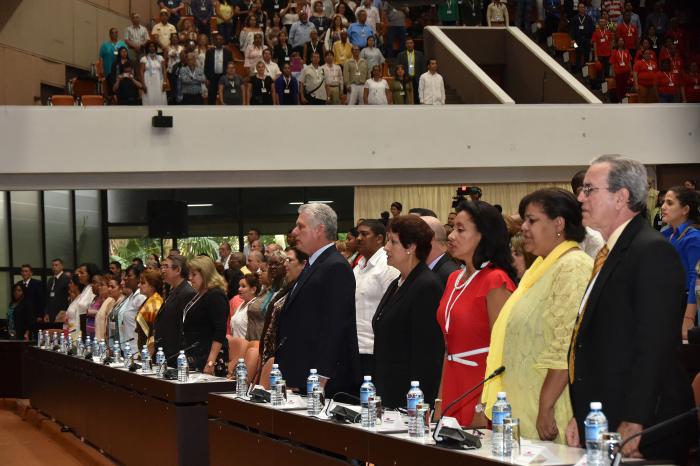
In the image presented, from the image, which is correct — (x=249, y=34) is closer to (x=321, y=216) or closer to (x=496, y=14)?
(x=496, y=14)

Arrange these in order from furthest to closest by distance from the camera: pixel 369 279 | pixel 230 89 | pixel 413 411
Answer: pixel 230 89 → pixel 369 279 → pixel 413 411

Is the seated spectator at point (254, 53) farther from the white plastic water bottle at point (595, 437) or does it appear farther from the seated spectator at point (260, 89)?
the white plastic water bottle at point (595, 437)

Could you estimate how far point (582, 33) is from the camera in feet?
59.3

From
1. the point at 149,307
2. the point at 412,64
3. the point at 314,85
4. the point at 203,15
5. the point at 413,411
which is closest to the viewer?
the point at 413,411

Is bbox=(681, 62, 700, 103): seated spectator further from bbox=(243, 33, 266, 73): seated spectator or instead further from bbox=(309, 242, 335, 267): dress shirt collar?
bbox=(309, 242, 335, 267): dress shirt collar

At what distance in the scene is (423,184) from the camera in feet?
52.7

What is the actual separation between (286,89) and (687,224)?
33.2ft

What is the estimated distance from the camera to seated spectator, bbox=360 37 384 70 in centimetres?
1612

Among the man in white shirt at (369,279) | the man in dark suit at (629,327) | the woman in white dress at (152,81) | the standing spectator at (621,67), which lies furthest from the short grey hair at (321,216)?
the standing spectator at (621,67)

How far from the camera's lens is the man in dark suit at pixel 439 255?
508cm

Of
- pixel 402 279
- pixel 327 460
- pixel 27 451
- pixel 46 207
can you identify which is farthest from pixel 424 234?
pixel 46 207

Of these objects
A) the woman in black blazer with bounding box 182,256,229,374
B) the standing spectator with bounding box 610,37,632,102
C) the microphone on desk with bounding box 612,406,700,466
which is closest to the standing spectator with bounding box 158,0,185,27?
the standing spectator with bounding box 610,37,632,102

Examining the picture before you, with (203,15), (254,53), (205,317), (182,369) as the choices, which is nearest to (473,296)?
(182,369)

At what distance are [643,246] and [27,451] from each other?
23.4 ft
